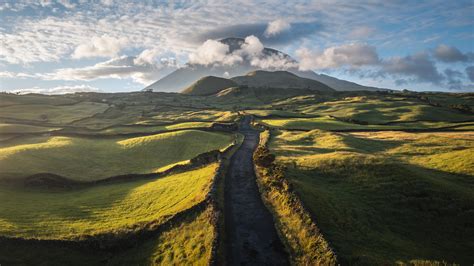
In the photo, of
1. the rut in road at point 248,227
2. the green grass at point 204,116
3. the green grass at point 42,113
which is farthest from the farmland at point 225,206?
the green grass at point 42,113

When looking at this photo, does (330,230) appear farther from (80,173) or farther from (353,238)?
(80,173)

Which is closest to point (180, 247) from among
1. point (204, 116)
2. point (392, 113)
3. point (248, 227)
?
point (248, 227)

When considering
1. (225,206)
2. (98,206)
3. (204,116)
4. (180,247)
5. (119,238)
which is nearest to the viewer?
(180,247)

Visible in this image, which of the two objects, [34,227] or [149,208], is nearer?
[34,227]

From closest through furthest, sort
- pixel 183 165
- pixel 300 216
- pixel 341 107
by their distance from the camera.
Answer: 1. pixel 300 216
2. pixel 183 165
3. pixel 341 107

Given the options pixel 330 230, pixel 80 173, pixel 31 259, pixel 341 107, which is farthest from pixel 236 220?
pixel 341 107

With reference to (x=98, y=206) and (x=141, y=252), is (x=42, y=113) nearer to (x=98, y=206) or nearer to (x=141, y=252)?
(x=98, y=206)
